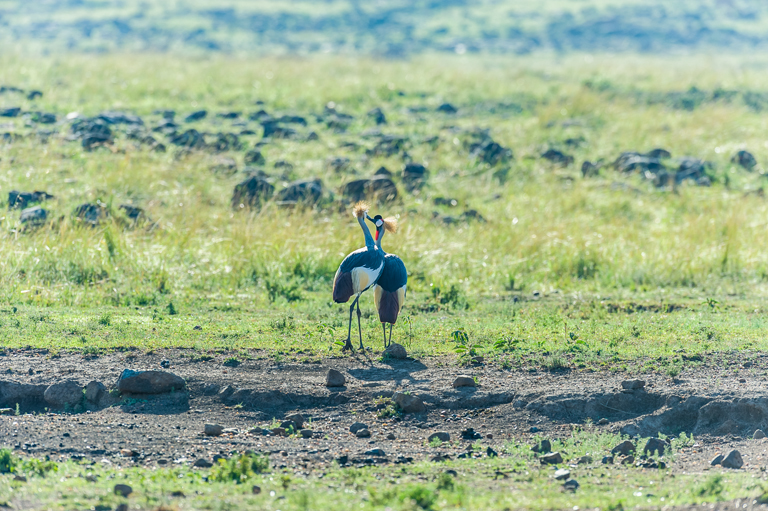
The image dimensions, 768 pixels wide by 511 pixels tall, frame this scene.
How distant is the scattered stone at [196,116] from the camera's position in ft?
70.9

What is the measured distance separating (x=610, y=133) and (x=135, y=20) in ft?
131

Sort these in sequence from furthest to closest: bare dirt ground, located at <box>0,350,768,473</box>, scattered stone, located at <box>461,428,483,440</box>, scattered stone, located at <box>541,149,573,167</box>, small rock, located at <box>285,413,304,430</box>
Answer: scattered stone, located at <box>541,149,573,167</box>
small rock, located at <box>285,413,304,430</box>
scattered stone, located at <box>461,428,483,440</box>
bare dirt ground, located at <box>0,350,768,473</box>

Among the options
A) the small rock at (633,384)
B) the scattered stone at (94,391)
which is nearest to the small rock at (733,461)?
the small rock at (633,384)

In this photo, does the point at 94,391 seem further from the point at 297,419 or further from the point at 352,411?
the point at 352,411

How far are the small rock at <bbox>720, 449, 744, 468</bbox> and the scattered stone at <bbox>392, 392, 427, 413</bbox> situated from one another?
7.56 ft

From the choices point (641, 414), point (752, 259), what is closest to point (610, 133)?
point (752, 259)

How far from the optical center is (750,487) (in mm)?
5340

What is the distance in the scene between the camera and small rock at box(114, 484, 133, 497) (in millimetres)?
5195

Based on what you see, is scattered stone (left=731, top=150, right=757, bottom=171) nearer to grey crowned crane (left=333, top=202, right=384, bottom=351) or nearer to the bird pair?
the bird pair

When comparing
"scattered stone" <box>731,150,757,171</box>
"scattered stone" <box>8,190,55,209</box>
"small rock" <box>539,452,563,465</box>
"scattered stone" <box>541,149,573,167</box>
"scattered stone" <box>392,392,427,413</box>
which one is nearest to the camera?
"small rock" <box>539,452,563,465</box>

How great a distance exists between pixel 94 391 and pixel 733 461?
16.2 ft

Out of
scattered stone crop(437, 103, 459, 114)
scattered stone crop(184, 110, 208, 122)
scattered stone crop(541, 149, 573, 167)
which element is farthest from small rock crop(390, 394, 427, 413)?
scattered stone crop(437, 103, 459, 114)

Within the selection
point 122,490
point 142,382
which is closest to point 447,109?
point 142,382

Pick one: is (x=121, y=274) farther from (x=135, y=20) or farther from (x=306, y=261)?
(x=135, y=20)
